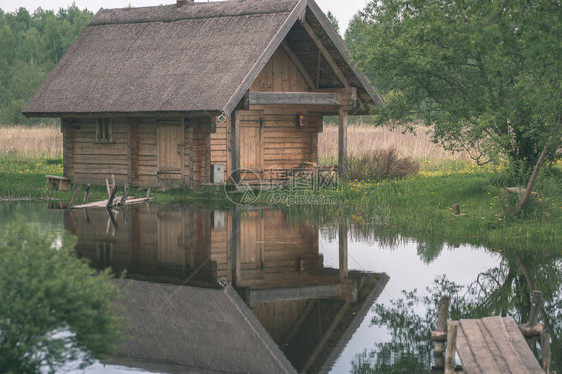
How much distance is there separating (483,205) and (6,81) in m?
68.1

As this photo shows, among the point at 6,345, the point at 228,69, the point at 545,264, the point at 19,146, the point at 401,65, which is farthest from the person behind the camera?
the point at 19,146

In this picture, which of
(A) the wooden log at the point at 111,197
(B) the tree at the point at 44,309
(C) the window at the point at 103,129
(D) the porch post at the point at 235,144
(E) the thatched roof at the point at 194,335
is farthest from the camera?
(C) the window at the point at 103,129

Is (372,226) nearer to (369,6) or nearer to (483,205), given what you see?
(483,205)

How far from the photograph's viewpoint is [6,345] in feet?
24.4

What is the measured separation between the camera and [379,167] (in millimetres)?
28828

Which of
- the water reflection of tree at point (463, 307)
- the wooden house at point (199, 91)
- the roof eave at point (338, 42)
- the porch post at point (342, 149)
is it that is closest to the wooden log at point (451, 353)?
the water reflection of tree at point (463, 307)

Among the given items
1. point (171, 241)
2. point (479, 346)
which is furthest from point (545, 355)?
point (171, 241)

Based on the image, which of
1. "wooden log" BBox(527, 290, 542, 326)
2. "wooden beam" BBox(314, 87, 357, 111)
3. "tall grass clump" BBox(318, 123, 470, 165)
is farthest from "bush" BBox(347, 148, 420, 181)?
"wooden log" BBox(527, 290, 542, 326)

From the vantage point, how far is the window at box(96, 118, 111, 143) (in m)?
29.5

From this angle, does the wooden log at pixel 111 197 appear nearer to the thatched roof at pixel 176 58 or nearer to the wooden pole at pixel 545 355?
the thatched roof at pixel 176 58

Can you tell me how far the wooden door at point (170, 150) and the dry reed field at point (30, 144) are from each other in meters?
12.7

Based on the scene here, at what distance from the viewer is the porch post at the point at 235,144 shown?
25938 millimetres

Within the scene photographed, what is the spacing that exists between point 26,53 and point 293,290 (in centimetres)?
8188

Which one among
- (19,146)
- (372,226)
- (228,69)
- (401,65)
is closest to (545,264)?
(372,226)
